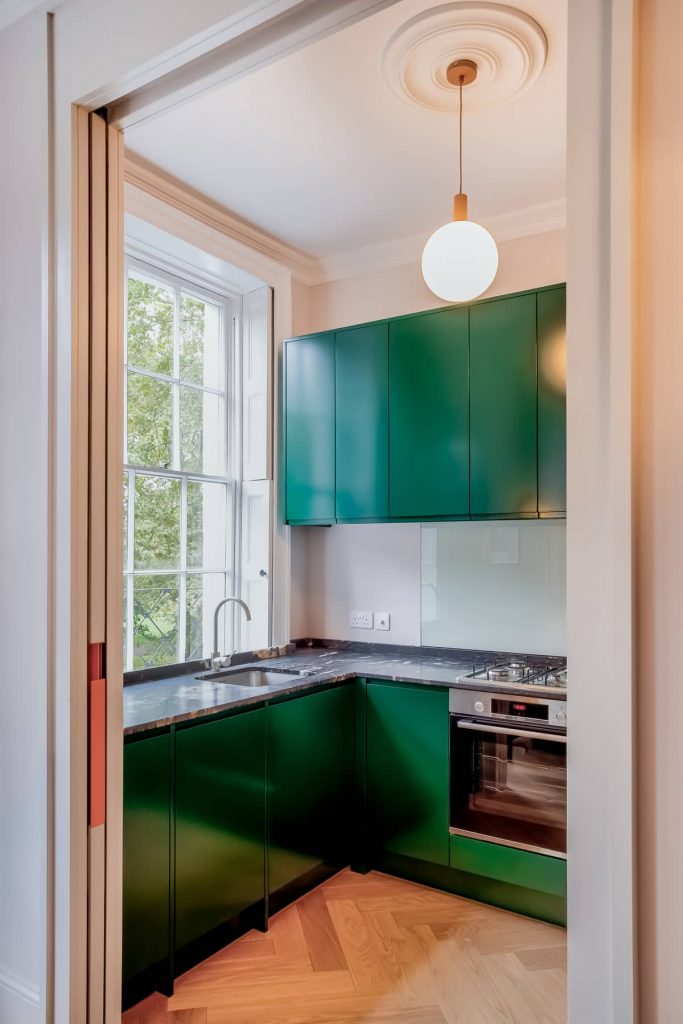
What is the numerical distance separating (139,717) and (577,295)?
5.90 ft

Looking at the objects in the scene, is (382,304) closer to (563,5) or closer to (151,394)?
(151,394)

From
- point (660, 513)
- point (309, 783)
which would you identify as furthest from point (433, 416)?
point (660, 513)

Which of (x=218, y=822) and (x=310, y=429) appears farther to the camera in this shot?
(x=310, y=429)

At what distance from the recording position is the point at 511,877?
9.07 ft

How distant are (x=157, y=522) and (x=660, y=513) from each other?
255cm

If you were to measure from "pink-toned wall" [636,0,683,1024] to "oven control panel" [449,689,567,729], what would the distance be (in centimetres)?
172

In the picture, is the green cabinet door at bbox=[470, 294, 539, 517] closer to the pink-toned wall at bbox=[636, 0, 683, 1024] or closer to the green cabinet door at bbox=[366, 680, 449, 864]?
the green cabinet door at bbox=[366, 680, 449, 864]

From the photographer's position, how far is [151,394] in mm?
3178

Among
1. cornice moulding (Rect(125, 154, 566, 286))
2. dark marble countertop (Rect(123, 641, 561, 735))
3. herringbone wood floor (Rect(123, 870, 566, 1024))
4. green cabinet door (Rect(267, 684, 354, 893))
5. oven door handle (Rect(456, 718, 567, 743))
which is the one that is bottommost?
herringbone wood floor (Rect(123, 870, 566, 1024))

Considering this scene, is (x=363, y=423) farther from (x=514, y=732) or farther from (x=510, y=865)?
(x=510, y=865)

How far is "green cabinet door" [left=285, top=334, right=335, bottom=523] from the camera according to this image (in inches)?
136

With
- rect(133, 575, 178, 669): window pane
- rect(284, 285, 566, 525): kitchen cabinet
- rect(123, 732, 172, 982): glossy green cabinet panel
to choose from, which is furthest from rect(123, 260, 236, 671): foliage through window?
rect(123, 732, 172, 982): glossy green cabinet panel

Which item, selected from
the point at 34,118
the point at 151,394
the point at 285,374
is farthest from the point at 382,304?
the point at 34,118

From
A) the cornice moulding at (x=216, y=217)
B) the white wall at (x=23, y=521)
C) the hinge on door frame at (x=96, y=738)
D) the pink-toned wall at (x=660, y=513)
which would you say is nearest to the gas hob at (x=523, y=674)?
the hinge on door frame at (x=96, y=738)
